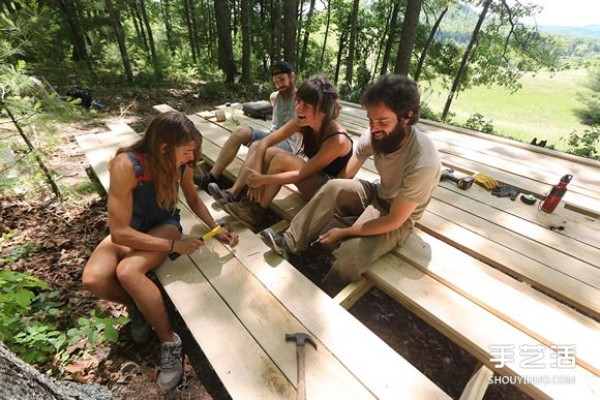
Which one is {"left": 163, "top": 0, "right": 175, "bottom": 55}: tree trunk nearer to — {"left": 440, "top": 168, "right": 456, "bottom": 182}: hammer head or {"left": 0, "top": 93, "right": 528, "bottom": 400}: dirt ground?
{"left": 0, "top": 93, "right": 528, "bottom": 400}: dirt ground

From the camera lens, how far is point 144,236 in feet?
6.25

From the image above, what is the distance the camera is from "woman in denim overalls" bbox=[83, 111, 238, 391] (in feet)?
5.97

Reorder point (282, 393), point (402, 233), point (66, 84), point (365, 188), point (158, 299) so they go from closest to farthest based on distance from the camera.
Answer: point (282, 393)
point (158, 299)
point (402, 233)
point (365, 188)
point (66, 84)

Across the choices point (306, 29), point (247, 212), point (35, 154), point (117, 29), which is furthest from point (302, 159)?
point (306, 29)

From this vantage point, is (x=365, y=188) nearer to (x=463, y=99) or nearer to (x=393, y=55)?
(x=393, y=55)

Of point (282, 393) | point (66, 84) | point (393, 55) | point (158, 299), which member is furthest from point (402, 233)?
point (393, 55)

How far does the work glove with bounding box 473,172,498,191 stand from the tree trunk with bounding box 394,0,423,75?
5.03m

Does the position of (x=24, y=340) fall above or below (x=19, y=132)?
below

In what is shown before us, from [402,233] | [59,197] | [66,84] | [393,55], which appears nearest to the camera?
[402,233]

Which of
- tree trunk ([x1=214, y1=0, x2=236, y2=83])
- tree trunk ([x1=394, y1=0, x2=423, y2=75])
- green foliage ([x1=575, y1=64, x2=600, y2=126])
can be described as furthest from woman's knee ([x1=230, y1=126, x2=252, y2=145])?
green foliage ([x1=575, y1=64, x2=600, y2=126])

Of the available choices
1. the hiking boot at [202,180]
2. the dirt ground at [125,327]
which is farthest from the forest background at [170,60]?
the hiking boot at [202,180]

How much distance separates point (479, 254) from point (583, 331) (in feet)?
2.29

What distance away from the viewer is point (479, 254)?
224 centimetres

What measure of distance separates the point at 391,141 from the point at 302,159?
89cm
